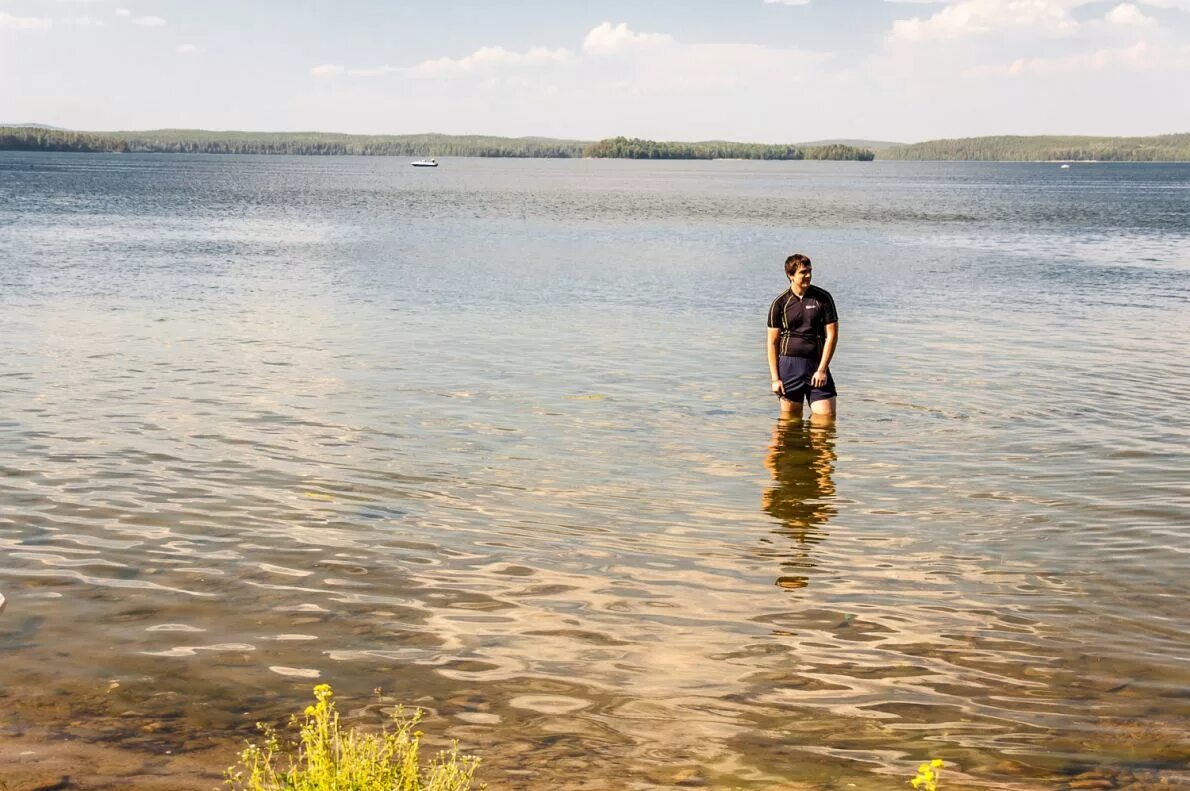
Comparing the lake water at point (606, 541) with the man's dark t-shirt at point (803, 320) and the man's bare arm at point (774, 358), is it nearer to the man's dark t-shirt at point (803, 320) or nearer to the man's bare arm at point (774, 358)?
the man's bare arm at point (774, 358)

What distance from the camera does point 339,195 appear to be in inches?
4033

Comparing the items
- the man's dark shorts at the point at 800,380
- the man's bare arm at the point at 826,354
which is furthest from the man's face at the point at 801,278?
the man's dark shorts at the point at 800,380

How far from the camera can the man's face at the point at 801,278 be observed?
12445 mm

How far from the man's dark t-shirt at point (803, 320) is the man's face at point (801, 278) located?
13 cm

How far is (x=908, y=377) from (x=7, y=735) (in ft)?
49.0

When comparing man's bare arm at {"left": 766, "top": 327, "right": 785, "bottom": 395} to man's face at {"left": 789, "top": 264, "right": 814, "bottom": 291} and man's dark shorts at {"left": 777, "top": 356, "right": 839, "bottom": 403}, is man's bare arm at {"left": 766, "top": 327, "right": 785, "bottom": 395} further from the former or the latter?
man's face at {"left": 789, "top": 264, "right": 814, "bottom": 291}

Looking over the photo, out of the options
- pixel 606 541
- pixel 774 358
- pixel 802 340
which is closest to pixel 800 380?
pixel 774 358

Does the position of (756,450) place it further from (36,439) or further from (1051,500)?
(36,439)

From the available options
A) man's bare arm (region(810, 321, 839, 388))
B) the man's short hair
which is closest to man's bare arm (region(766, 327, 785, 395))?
man's bare arm (region(810, 321, 839, 388))

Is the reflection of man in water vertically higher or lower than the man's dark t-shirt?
lower

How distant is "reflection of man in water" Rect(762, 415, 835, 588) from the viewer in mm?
9664

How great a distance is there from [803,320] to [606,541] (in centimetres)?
438

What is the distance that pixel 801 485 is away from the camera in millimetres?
11695

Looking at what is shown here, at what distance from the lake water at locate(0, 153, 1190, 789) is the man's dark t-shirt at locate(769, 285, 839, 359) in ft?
3.75
